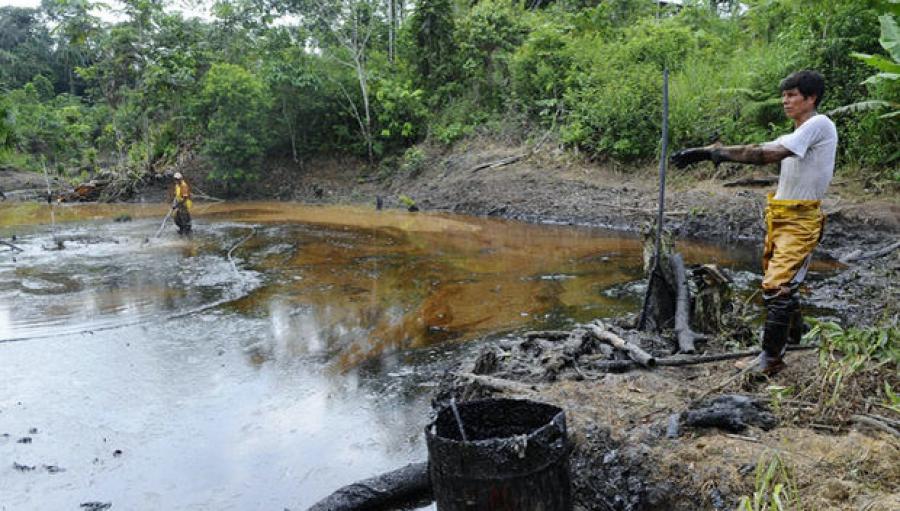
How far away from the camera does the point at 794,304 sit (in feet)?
13.4

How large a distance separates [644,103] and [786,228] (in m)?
13.8

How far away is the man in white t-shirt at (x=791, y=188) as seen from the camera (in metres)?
3.84

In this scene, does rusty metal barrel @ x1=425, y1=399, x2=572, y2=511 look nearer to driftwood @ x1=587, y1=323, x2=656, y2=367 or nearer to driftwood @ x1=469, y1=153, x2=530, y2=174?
driftwood @ x1=587, y1=323, x2=656, y2=367

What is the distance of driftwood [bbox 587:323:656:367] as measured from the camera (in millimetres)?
4797

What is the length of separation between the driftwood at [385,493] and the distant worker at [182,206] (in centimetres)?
1379

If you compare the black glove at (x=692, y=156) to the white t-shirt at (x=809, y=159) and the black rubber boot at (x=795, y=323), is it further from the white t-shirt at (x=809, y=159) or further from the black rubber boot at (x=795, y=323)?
the black rubber boot at (x=795, y=323)

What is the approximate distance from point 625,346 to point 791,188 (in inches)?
68.0

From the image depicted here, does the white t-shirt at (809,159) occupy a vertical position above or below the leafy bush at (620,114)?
below

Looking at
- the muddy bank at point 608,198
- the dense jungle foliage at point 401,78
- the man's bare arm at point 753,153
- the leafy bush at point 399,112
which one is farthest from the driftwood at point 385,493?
the leafy bush at point 399,112

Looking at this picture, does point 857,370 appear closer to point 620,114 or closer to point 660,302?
point 660,302

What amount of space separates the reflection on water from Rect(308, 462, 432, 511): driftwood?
0.46 m

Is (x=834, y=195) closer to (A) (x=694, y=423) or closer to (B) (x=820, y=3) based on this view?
(B) (x=820, y=3)

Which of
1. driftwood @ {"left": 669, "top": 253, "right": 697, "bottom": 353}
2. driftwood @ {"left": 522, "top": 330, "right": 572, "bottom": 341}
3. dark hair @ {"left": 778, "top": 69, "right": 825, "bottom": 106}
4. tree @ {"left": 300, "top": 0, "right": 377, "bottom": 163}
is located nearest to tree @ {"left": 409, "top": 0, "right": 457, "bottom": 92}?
tree @ {"left": 300, "top": 0, "right": 377, "bottom": 163}

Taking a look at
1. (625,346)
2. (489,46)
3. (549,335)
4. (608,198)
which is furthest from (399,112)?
(625,346)
